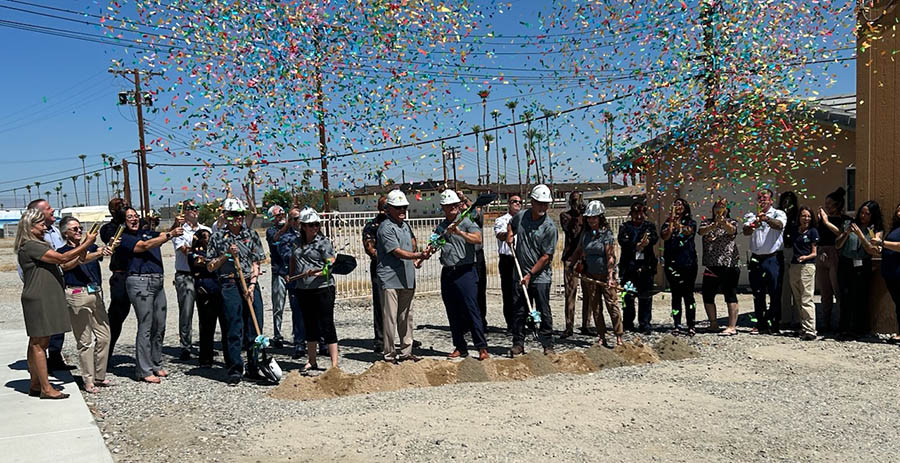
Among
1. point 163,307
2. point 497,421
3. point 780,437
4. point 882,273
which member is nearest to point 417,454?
point 497,421

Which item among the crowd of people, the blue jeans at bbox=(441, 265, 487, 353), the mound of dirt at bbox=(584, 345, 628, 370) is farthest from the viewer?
the blue jeans at bbox=(441, 265, 487, 353)

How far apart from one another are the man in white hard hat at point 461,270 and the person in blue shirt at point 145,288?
3000 millimetres

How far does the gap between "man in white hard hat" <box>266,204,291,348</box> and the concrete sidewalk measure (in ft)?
8.15

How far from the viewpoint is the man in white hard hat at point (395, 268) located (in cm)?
758

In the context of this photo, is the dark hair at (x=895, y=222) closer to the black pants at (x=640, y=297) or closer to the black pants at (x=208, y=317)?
the black pants at (x=640, y=297)

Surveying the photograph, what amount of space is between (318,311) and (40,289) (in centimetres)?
257

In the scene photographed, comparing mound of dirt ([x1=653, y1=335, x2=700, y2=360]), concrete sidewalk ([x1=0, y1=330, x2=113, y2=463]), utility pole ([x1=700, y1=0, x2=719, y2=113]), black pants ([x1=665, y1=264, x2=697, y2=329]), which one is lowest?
mound of dirt ([x1=653, y1=335, x2=700, y2=360])

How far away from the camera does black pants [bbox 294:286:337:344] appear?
731 centimetres

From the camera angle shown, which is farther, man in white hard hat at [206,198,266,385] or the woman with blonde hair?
man in white hard hat at [206,198,266,385]

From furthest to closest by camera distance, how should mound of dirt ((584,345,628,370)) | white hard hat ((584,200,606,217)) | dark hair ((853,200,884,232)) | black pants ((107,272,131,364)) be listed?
1. dark hair ((853,200,884,232))
2. white hard hat ((584,200,606,217))
3. mound of dirt ((584,345,628,370))
4. black pants ((107,272,131,364))

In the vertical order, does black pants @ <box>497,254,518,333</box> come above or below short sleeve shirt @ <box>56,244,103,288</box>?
below

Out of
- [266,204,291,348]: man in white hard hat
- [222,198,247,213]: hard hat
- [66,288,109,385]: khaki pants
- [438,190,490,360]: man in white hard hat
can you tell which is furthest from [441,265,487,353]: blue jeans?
[66,288,109,385]: khaki pants

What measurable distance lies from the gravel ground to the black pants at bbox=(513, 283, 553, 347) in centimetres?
86

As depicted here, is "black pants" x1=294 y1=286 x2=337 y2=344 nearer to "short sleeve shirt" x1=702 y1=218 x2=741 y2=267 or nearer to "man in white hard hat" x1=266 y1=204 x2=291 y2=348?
"man in white hard hat" x1=266 y1=204 x2=291 y2=348
